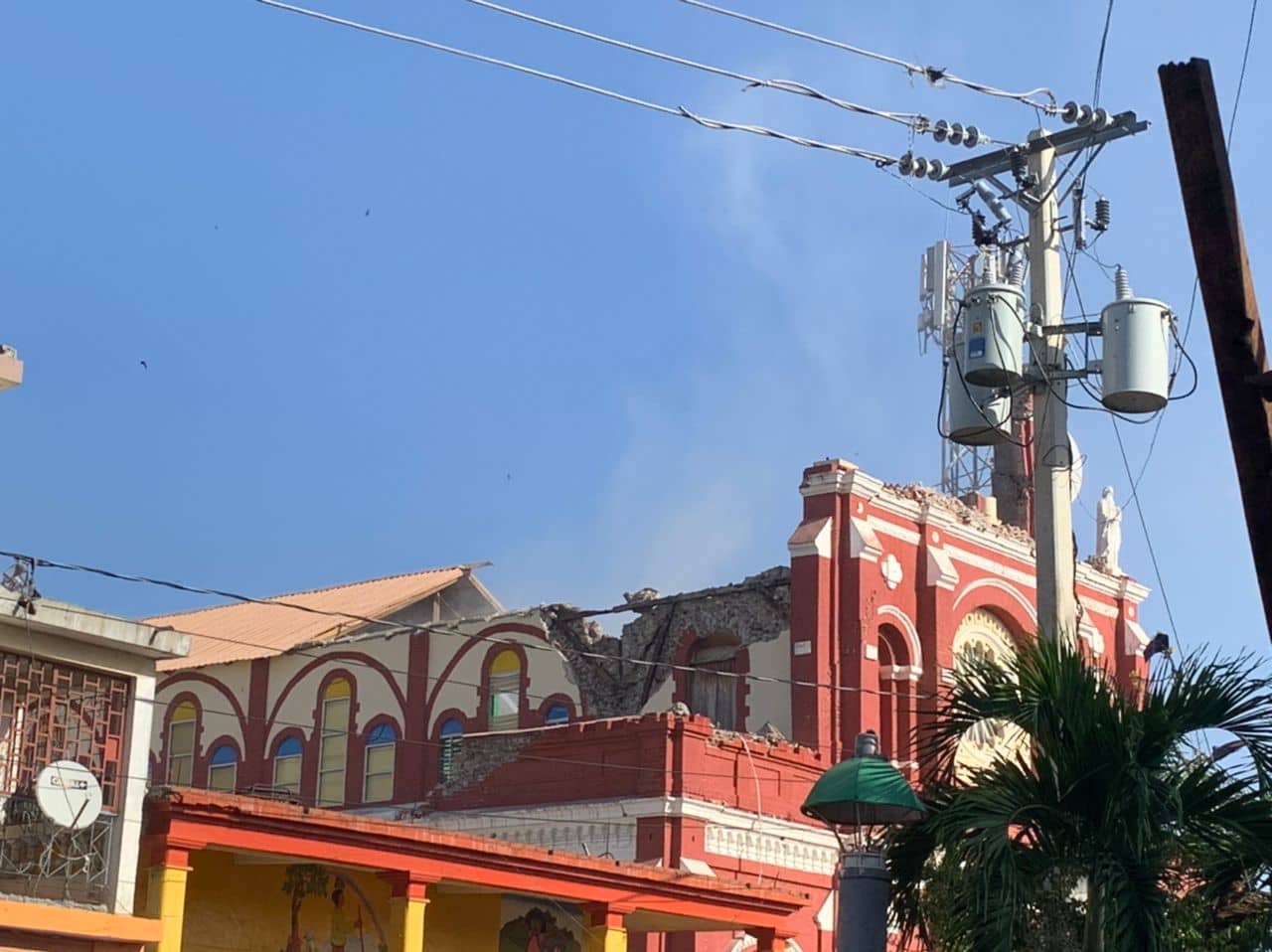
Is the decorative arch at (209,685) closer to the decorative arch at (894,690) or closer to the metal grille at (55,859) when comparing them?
the decorative arch at (894,690)

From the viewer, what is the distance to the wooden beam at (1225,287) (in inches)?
334

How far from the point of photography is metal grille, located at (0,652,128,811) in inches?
734

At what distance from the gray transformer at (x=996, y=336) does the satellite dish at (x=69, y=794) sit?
9329mm

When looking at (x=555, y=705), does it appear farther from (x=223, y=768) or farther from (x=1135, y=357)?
(x=1135, y=357)

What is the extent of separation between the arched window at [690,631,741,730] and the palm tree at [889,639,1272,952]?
2247 centimetres

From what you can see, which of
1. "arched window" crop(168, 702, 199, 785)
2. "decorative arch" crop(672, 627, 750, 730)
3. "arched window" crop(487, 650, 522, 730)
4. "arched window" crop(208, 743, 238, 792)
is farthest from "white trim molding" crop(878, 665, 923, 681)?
"arched window" crop(168, 702, 199, 785)

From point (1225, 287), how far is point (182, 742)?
Result: 4559 cm

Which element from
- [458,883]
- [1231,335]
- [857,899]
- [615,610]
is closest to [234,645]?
[615,610]

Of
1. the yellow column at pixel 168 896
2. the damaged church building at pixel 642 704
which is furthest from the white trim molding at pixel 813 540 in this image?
the yellow column at pixel 168 896

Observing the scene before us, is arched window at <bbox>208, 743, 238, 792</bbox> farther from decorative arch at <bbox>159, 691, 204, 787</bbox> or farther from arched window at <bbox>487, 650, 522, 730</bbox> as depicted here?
arched window at <bbox>487, 650, 522, 730</bbox>

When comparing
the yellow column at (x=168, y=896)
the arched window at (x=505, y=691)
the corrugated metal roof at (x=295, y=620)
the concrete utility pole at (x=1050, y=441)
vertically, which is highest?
the corrugated metal roof at (x=295, y=620)

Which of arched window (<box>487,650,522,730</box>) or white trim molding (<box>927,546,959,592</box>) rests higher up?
white trim molding (<box>927,546,959,592</box>)

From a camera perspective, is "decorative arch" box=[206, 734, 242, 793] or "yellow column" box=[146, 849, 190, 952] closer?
"yellow column" box=[146, 849, 190, 952]

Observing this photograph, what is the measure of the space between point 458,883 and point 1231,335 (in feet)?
52.9
